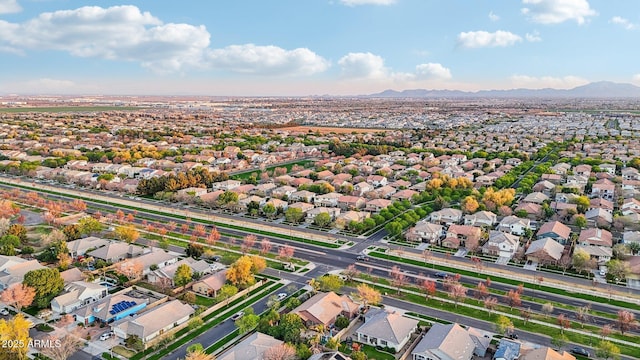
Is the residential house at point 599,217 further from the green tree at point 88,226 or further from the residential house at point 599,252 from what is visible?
the green tree at point 88,226

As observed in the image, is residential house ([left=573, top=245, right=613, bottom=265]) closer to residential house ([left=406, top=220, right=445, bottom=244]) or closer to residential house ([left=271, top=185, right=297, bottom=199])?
residential house ([left=406, top=220, right=445, bottom=244])

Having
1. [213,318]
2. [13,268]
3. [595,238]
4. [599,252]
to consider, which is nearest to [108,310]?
[213,318]

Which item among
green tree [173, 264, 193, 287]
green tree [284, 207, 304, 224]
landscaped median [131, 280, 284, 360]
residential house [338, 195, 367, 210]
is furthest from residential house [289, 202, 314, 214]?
green tree [173, 264, 193, 287]

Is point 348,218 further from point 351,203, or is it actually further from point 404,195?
point 404,195

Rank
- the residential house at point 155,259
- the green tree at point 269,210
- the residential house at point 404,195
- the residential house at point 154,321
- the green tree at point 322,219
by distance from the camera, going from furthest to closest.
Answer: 1. the residential house at point 404,195
2. the green tree at point 269,210
3. the green tree at point 322,219
4. the residential house at point 155,259
5. the residential house at point 154,321

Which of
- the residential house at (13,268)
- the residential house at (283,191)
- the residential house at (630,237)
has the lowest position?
the residential house at (13,268)

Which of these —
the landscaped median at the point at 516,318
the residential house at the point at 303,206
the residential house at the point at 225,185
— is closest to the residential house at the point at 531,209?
the landscaped median at the point at 516,318

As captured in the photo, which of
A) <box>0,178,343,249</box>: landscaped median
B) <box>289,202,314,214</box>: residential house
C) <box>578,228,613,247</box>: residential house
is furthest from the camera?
<box>289,202,314,214</box>: residential house
